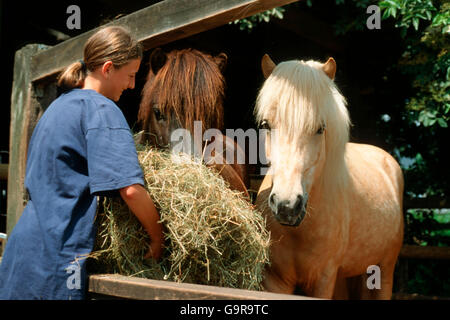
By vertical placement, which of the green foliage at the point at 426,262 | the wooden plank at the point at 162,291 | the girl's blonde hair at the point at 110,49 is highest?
the girl's blonde hair at the point at 110,49

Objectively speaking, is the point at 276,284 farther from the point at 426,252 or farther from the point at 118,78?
the point at 426,252

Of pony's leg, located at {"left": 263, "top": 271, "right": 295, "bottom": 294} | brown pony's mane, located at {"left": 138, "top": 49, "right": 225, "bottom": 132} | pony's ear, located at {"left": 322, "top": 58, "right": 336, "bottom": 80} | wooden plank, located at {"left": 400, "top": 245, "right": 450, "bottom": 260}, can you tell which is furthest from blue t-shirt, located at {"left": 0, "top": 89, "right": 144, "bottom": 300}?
wooden plank, located at {"left": 400, "top": 245, "right": 450, "bottom": 260}

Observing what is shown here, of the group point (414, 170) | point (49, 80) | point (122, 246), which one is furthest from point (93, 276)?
point (414, 170)

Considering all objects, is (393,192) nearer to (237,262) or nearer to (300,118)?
(300,118)

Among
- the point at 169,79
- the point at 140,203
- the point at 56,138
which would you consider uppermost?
the point at 169,79

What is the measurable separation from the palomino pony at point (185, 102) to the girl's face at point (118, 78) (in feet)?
2.37

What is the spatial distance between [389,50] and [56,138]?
4595 mm

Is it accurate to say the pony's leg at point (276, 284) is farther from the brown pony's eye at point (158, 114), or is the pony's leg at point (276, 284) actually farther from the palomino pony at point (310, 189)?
the brown pony's eye at point (158, 114)

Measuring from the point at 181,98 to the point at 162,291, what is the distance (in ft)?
5.10

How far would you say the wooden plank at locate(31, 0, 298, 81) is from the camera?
2.14m

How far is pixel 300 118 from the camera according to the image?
232cm

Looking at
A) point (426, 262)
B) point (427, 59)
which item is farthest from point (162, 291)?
point (426, 262)

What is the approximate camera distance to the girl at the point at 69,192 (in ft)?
5.32

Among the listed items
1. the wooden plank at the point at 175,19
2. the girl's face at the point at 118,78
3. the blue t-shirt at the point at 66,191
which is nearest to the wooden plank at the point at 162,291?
the blue t-shirt at the point at 66,191
